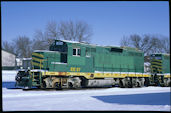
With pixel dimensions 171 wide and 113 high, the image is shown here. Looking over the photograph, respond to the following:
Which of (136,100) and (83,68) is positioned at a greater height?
(83,68)

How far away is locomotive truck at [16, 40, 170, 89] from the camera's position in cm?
1712

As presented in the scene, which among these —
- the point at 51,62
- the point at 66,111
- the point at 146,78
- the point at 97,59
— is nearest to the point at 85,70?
the point at 97,59

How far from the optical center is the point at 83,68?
19.0 metres

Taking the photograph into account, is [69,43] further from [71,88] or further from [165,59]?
[165,59]

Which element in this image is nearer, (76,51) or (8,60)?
(76,51)

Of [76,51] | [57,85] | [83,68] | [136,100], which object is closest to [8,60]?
[83,68]

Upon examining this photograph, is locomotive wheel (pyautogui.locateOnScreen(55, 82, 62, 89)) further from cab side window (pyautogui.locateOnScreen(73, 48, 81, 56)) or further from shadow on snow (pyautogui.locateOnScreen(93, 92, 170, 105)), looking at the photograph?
shadow on snow (pyautogui.locateOnScreen(93, 92, 170, 105))

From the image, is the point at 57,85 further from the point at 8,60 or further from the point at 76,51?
the point at 8,60

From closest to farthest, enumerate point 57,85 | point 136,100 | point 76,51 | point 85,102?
1. point 85,102
2. point 136,100
3. point 57,85
4. point 76,51

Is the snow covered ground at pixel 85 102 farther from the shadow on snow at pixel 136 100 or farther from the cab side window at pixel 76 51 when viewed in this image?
the cab side window at pixel 76 51

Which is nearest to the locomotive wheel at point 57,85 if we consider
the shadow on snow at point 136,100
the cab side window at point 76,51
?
the cab side window at point 76,51

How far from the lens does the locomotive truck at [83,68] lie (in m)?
17.1

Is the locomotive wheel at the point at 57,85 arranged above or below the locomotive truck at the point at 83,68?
below

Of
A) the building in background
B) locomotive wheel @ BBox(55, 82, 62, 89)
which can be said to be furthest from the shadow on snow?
the building in background
